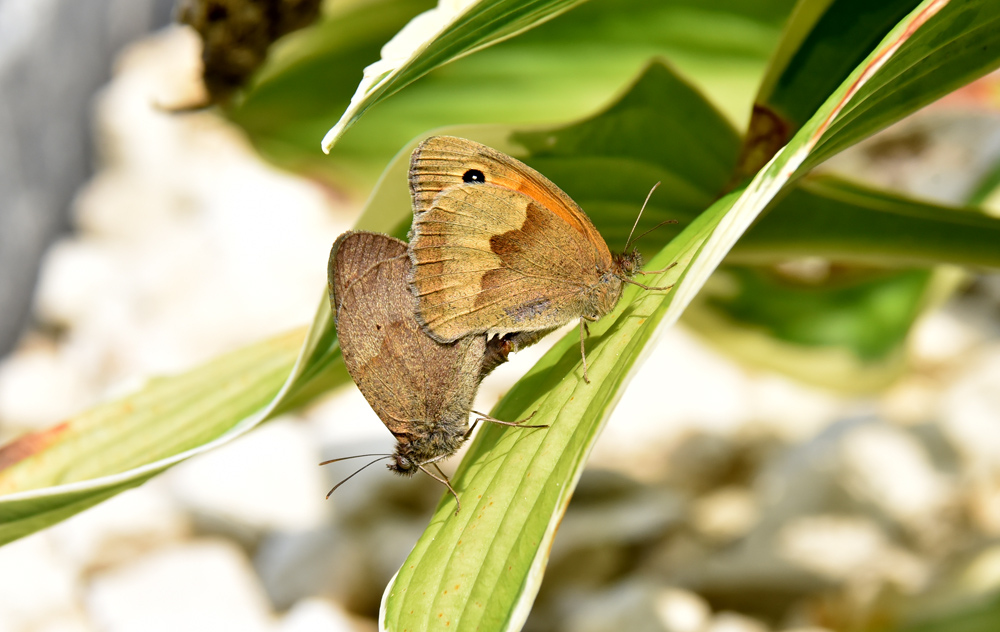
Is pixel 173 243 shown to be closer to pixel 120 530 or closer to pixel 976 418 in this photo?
pixel 120 530

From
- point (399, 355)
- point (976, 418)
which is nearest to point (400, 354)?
point (399, 355)

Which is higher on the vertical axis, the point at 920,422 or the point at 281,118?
the point at 281,118

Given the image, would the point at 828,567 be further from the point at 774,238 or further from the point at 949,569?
the point at 774,238

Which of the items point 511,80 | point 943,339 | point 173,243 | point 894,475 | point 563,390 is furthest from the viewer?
point 173,243

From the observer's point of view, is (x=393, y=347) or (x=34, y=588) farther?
(x=34, y=588)

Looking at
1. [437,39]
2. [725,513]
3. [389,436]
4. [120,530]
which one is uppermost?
[437,39]

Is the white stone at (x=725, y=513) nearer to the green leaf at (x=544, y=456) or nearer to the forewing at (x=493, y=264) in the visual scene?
the forewing at (x=493, y=264)

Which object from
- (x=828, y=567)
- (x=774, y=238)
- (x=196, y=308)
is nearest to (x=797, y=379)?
(x=828, y=567)

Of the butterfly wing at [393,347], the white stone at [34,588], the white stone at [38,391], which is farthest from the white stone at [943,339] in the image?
the white stone at [38,391]
